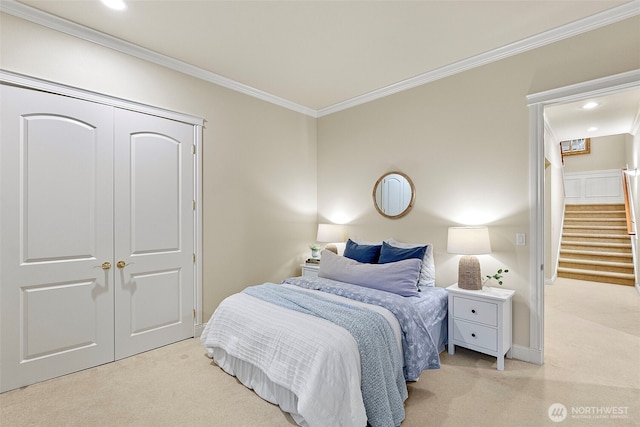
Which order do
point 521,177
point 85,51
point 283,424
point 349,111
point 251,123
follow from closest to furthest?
point 283,424 → point 85,51 → point 521,177 → point 251,123 → point 349,111

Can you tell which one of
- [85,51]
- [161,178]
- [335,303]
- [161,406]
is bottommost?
[161,406]

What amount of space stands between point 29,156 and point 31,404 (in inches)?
69.3

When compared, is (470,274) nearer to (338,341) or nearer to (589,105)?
(338,341)

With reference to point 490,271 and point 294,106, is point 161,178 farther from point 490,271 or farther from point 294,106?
point 490,271

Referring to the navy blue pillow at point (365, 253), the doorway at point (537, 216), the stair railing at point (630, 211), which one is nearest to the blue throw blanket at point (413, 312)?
the navy blue pillow at point (365, 253)

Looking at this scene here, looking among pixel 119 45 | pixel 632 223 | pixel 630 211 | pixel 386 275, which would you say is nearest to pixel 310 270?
pixel 386 275

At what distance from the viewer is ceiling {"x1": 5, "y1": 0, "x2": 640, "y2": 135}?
2320 mm

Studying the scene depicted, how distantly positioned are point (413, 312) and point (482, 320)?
0.77m

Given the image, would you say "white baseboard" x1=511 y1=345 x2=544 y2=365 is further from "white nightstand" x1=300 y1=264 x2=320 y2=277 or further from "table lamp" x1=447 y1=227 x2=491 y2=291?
"white nightstand" x1=300 y1=264 x2=320 y2=277

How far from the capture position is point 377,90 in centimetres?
386

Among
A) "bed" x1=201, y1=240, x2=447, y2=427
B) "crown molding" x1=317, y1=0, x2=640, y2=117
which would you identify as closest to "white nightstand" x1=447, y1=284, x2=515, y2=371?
"bed" x1=201, y1=240, x2=447, y2=427

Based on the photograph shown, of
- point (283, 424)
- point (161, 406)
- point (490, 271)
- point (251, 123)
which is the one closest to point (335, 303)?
point (283, 424)

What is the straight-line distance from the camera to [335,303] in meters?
2.40

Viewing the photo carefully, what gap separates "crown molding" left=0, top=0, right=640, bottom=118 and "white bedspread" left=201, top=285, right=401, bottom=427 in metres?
2.45
